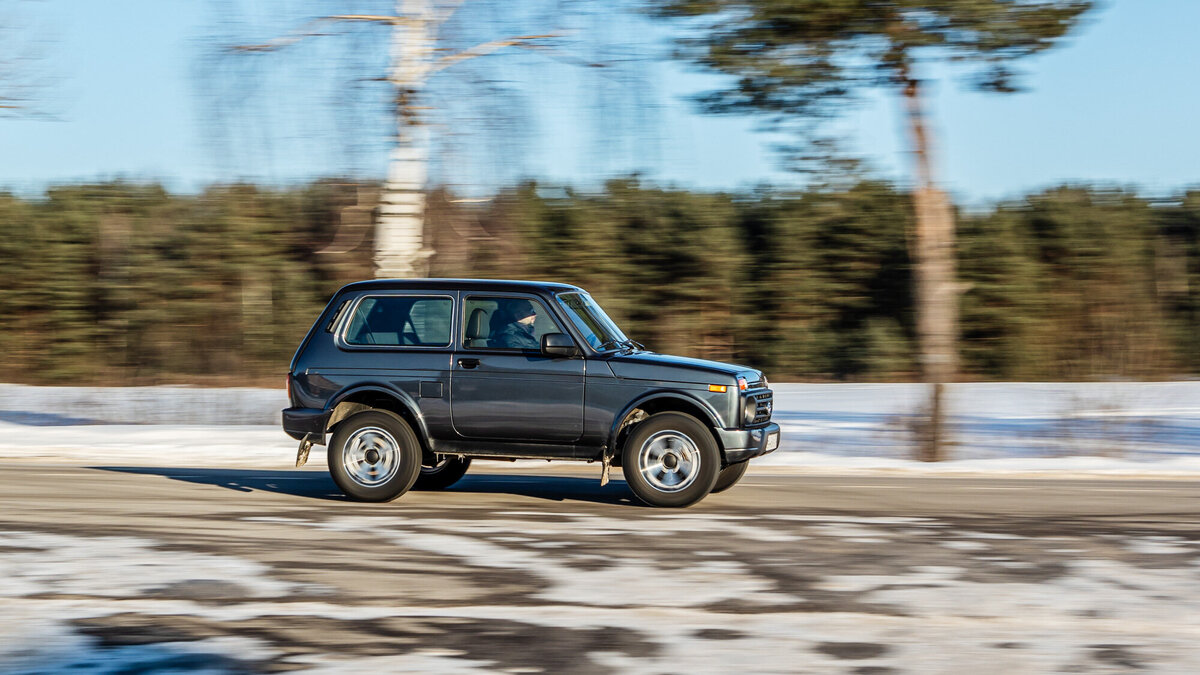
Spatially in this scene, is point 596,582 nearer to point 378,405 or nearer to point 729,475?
point 729,475

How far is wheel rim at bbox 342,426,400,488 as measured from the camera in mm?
10453

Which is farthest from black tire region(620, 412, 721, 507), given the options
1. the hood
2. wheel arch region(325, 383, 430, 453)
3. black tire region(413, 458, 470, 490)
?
black tire region(413, 458, 470, 490)

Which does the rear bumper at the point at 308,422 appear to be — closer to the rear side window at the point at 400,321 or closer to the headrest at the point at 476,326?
the rear side window at the point at 400,321

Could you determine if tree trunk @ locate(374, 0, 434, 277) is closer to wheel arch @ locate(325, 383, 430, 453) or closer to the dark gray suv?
the dark gray suv

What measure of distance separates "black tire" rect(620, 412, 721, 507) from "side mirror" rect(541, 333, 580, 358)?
82cm

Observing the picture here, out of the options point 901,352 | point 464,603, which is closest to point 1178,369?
point 901,352

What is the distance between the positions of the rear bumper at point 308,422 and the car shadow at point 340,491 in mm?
596

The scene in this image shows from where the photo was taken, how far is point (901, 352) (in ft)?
86.7

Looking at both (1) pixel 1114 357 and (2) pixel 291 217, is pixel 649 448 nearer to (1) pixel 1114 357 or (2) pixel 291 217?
(2) pixel 291 217

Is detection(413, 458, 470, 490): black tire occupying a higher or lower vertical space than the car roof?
lower

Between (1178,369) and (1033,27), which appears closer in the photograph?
(1033,27)

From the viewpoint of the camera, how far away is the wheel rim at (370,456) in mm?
10453

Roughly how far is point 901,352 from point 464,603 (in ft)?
68.8

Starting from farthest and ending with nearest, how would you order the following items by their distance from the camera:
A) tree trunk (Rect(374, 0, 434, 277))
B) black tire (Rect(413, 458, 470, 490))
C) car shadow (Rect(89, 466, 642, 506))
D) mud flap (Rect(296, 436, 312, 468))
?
tree trunk (Rect(374, 0, 434, 277))
black tire (Rect(413, 458, 470, 490))
car shadow (Rect(89, 466, 642, 506))
mud flap (Rect(296, 436, 312, 468))
